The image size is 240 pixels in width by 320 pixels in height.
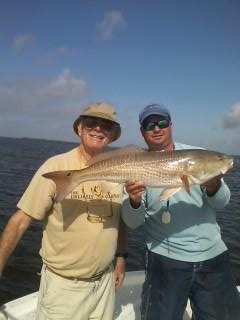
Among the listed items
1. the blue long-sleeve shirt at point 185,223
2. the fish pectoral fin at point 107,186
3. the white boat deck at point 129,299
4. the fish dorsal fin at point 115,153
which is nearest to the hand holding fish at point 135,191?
the blue long-sleeve shirt at point 185,223

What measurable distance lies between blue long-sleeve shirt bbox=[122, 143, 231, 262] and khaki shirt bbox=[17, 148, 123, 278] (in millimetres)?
385

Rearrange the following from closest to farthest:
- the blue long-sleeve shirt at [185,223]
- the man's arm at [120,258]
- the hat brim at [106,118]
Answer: the hat brim at [106,118], the blue long-sleeve shirt at [185,223], the man's arm at [120,258]

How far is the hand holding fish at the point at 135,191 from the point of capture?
4555mm

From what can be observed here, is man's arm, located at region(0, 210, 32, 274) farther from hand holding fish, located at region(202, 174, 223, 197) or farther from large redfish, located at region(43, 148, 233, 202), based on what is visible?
hand holding fish, located at region(202, 174, 223, 197)

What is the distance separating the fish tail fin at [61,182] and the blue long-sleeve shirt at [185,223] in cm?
83

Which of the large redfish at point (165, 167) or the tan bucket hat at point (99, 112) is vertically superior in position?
the tan bucket hat at point (99, 112)

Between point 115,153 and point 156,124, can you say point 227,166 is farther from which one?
point 115,153

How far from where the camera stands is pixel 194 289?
16.4 feet

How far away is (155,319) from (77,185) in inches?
86.0

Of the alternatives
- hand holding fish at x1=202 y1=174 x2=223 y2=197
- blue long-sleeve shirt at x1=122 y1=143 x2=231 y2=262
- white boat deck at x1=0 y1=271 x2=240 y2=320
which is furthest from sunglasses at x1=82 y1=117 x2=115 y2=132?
white boat deck at x1=0 y1=271 x2=240 y2=320

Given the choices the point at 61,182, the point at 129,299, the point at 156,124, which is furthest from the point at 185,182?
the point at 129,299

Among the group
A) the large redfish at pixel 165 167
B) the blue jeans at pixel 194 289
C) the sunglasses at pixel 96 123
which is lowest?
the blue jeans at pixel 194 289

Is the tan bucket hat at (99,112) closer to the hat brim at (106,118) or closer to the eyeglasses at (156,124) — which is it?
the hat brim at (106,118)

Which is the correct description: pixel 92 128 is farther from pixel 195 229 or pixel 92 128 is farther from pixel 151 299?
pixel 151 299
